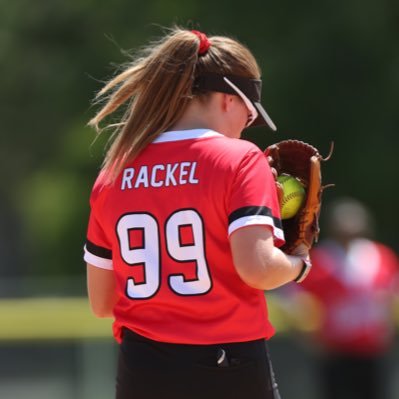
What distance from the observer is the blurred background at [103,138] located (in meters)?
9.63

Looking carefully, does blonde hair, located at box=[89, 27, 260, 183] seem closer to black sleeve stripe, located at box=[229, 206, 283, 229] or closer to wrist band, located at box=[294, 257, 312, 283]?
black sleeve stripe, located at box=[229, 206, 283, 229]

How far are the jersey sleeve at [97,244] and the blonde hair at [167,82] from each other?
129 millimetres

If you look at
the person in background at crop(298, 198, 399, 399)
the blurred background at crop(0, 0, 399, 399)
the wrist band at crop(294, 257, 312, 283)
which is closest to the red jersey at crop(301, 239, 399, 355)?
the person in background at crop(298, 198, 399, 399)

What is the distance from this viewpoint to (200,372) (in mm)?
3076

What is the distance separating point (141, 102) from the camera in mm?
3287

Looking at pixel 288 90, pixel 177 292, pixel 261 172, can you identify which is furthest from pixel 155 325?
pixel 288 90

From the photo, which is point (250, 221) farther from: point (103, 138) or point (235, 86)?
point (103, 138)

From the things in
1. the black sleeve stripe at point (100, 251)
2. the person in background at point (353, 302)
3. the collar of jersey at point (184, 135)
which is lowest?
the black sleeve stripe at point (100, 251)

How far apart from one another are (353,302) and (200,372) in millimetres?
5696

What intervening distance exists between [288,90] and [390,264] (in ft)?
18.3

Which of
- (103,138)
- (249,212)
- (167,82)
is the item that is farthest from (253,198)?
(103,138)

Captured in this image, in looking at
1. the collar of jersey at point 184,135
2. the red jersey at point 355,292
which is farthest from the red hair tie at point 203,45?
the red jersey at point 355,292

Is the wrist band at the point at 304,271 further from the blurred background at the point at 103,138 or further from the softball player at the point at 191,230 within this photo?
the blurred background at the point at 103,138

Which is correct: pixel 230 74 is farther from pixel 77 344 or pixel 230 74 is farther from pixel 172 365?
pixel 77 344
